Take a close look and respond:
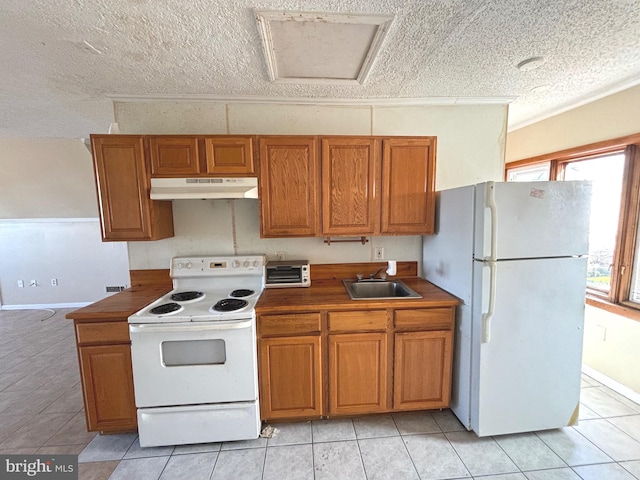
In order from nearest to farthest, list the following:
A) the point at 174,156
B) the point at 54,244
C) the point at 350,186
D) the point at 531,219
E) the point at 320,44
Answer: the point at 320,44, the point at 531,219, the point at 174,156, the point at 350,186, the point at 54,244

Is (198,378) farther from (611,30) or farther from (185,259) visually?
(611,30)

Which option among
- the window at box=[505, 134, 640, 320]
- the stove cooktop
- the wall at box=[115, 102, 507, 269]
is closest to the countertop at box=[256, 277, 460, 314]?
the stove cooktop

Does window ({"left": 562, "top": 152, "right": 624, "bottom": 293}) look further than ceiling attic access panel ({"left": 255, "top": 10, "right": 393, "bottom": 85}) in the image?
Yes

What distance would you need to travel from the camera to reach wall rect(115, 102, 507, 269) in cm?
231

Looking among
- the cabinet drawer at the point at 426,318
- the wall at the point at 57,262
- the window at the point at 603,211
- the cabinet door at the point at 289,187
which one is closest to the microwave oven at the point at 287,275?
the cabinet door at the point at 289,187

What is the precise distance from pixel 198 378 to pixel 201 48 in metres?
2.12

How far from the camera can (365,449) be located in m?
1.77

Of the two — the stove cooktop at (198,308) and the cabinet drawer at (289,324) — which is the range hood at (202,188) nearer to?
the stove cooktop at (198,308)

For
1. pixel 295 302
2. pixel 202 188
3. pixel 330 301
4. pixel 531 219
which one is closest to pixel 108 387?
pixel 295 302

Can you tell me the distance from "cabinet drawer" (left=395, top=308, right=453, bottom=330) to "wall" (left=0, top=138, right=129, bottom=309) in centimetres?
478

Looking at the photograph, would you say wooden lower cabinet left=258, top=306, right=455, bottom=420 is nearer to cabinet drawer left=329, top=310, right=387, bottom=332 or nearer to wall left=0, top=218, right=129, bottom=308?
cabinet drawer left=329, top=310, right=387, bottom=332

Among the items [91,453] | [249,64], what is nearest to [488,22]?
[249,64]

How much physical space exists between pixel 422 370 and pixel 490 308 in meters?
0.69

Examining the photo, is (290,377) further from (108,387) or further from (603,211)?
(603,211)
